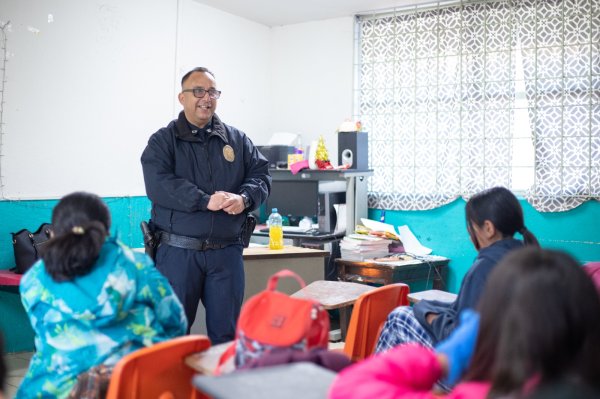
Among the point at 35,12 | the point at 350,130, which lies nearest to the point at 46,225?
the point at 35,12

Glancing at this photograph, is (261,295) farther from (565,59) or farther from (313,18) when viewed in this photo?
(313,18)

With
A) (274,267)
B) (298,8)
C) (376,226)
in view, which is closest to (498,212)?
(274,267)

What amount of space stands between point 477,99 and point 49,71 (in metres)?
3.33

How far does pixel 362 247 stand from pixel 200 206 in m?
2.31

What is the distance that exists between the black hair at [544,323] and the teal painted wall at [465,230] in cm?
347

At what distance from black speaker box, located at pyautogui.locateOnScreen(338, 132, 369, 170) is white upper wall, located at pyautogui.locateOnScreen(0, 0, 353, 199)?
47cm

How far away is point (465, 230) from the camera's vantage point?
17.4ft

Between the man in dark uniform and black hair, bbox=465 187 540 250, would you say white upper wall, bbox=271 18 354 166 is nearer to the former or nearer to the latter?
the man in dark uniform

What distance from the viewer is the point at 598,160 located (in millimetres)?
4688

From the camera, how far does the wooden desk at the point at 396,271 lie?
4.98 metres

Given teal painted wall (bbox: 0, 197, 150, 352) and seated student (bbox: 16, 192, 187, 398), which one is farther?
teal painted wall (bbox: 0, 197, 150, 352)

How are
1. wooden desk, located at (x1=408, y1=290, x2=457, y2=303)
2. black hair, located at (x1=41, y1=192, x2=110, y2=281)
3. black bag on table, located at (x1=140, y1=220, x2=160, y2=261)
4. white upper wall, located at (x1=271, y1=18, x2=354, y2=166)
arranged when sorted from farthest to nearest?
white upper wall, located at (x1=271, y1=18, x2=354, y2=166), black bag on table, located at (x1=140, y1=220, x2=160, y2=261), wooden desk, located at (x1=408, y1=290, x2=457, y2=303), black hair, located at (x1=41, y1=192, x2=110, y2=281)

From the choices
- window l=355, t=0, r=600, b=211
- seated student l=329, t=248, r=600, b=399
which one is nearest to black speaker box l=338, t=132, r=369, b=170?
window l=355, t=0, r=600, b=211

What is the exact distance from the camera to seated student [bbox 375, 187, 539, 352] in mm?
2334
